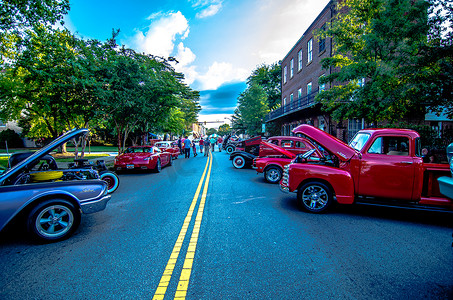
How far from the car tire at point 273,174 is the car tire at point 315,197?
355 centimetres

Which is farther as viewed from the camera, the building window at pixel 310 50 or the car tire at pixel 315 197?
the building window at pixel 310 50

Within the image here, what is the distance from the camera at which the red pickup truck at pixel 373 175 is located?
16.0ft

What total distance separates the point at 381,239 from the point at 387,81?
819 cm

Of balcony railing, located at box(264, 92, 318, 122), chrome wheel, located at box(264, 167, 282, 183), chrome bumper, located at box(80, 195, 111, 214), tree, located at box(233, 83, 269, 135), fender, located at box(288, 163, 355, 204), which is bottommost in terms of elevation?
chrome wheel, located at box(264, 167, 282, 183)

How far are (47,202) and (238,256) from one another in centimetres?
319

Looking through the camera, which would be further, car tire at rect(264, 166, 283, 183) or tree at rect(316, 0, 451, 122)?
tree at rect(316, 0, 451, 122)

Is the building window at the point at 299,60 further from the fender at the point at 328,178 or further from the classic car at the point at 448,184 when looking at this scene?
the classic car at the point at 448,184

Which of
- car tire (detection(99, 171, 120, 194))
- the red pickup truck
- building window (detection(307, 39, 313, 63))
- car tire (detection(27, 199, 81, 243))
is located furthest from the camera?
building window (detection(307, 39, 313, 63))

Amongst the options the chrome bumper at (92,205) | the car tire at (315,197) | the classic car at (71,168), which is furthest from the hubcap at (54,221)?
the car tire at (315,197)

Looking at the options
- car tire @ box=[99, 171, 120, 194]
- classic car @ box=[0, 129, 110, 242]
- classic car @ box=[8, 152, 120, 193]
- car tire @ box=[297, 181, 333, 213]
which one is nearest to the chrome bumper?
classic car @ box=[0, 129, 110, 242]

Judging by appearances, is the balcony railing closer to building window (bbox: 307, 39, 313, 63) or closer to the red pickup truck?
building window (bbox: 307, 39, 313, 63)

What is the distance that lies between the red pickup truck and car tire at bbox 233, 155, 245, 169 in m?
7.31

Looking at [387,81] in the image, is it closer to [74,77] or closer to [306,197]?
[306,197]

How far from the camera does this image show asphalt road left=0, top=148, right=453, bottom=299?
2.69 m
